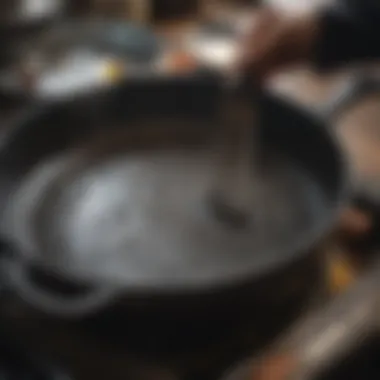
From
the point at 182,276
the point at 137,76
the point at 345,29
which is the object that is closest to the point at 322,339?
the point at 182,276

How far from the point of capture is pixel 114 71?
83 cm

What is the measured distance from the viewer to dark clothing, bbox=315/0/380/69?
875 millimetres

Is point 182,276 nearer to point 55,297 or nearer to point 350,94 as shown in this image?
point 55,297

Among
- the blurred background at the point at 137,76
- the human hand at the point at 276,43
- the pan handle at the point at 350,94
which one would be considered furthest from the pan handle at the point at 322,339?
the human hand at the point at 276,43

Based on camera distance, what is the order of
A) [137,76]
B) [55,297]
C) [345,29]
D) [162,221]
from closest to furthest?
[55,297], [162,221], [137,76], [345,29]

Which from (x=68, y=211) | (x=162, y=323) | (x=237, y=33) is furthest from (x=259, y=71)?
(x=162, y=323)

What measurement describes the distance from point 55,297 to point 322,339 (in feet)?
0.52

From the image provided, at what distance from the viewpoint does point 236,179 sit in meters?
0.63

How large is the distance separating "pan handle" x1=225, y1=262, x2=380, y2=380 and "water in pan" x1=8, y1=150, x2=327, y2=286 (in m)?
0.05

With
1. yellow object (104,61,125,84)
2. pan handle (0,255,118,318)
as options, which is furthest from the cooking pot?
yellow object (104,61,125,84)

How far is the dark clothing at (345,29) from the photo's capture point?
2.87ft

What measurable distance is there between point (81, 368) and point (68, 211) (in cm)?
15

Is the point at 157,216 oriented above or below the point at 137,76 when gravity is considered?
below

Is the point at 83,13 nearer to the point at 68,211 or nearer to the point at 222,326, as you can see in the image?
the point at 68,211
